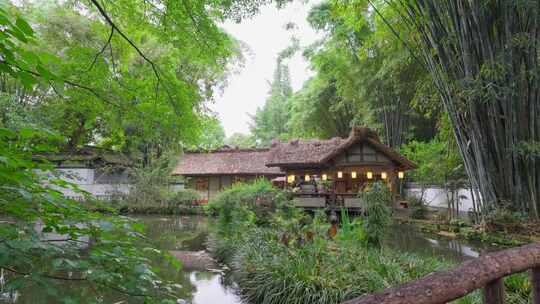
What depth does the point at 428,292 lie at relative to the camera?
1.35 m

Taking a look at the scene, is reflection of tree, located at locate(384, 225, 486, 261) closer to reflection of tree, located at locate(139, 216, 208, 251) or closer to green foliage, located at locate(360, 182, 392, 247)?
green foliage, located at locate(360, 182, 392, 247)

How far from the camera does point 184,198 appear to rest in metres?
17.5

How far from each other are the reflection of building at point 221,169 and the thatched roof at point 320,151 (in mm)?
5412

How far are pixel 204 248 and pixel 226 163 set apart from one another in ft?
43.4

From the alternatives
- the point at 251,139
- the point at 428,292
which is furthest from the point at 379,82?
the point at 251,139

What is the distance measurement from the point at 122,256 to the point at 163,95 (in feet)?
7.51

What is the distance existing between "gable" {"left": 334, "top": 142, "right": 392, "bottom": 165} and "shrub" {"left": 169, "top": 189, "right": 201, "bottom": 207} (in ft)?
A: 27.6

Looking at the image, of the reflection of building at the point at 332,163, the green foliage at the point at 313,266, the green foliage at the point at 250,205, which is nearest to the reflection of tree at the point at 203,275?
the green foliage at the point at 313,266

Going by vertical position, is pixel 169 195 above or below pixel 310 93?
below

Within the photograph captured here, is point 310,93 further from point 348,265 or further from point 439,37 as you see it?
point 348,265

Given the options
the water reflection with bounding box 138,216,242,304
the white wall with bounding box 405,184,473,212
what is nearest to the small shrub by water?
the water reflection with bounding box 138,216,242,304

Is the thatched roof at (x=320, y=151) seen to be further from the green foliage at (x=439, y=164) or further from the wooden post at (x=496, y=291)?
the wooden post at (x=496, y=291)

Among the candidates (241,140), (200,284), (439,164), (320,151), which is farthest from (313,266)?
(241,140)

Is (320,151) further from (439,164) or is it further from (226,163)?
(226,163)
